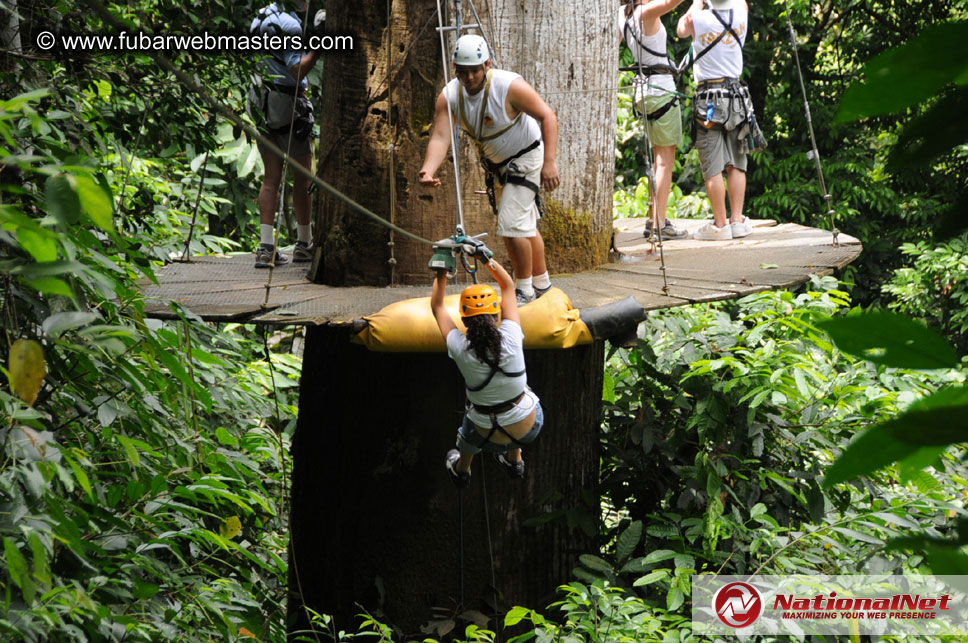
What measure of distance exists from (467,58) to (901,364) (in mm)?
3776

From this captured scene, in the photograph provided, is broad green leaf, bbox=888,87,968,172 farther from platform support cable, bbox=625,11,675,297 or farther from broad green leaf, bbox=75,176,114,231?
platform support cable, bbox=625,11,675,297

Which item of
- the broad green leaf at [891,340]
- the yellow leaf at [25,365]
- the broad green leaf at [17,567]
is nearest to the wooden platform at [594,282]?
the yellow leaf at [25,365]

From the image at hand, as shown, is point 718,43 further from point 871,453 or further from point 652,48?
point 871,453

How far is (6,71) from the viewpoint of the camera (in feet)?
10.9

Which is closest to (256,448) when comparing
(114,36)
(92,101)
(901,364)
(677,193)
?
(92,101)

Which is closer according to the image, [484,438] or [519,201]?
[484,438]

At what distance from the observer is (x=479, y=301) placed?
3.82 metres

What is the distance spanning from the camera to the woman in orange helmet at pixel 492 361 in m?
3.85

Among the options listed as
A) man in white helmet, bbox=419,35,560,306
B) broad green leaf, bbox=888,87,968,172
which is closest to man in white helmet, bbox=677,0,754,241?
man in white helmet, bbox=419,35,560,306

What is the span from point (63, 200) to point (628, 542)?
3.95 meters

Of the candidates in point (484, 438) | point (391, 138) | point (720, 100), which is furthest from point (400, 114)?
point (720, 100)

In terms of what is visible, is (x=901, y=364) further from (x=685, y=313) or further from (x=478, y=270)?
(x=685, y=313)

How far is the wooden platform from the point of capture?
4.15 metres

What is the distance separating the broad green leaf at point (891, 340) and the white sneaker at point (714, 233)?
6.11 metres
